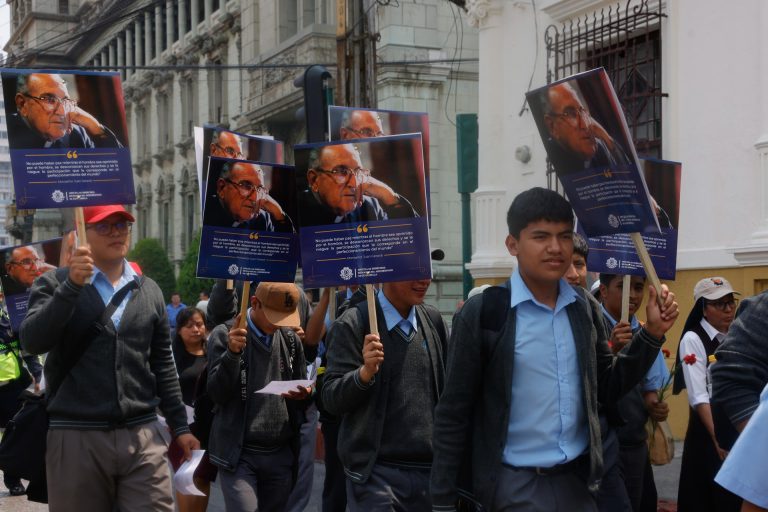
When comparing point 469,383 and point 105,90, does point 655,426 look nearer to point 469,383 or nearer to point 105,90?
point 469,383

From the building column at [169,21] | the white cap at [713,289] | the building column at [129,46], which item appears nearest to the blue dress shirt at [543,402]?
the white cap at [713,289]

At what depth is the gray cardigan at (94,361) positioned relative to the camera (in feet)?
18.0

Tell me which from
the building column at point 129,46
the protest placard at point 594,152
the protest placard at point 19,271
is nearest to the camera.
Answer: the protest placard at point 594,152

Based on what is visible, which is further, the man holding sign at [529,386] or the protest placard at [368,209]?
the protest placard at [368,209]

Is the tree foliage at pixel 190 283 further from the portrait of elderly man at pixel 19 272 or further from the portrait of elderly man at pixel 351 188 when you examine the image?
the portrait of elderly man at pixel 351 188

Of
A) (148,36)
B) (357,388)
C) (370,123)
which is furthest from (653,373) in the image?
(148,36)

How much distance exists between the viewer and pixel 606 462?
575cm

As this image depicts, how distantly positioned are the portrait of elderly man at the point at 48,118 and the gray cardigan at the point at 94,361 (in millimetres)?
645

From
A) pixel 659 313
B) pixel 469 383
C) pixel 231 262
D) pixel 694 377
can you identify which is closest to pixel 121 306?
pixel 231 262

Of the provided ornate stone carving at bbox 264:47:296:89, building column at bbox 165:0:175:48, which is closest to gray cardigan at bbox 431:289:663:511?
ornate stone carving at bbox 264:47:296:89

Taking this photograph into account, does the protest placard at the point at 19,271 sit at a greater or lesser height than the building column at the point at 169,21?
lesser

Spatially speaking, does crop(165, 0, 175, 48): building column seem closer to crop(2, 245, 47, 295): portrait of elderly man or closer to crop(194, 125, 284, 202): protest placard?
crop(2, 245, 47, 295): portrait of elderly man

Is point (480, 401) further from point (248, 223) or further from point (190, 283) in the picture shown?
point (190, 283)

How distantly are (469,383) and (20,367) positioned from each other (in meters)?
8.35
